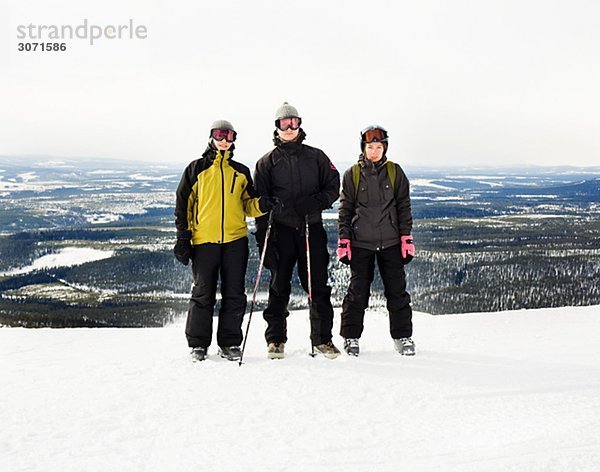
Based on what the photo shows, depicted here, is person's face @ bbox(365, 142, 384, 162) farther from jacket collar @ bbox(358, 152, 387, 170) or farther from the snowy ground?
the snowy ground

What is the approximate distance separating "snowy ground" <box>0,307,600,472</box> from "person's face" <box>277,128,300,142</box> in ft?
6.23

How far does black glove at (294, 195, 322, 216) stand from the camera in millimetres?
4586

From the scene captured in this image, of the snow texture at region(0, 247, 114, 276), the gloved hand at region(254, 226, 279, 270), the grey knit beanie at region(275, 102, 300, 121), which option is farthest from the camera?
the snow texture at region(0, 247, 114, 276)

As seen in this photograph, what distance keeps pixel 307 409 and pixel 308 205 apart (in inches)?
69.7

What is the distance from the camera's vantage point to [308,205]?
4.59 m

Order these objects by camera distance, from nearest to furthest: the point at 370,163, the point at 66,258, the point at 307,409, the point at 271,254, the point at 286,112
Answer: the point at 307,409 → the point at 286,112 → the point at 370,163 → the point at 271,254 → the point at 66,258

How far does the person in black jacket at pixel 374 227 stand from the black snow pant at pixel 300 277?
7.8 inches

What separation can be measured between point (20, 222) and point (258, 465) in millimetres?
146671

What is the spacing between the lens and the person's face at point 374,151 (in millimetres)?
4645

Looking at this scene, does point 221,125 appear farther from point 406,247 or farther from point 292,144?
point 406,247

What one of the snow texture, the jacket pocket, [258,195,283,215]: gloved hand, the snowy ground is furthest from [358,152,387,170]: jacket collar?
the snow texture

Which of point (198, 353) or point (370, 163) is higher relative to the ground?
point (370, 163)

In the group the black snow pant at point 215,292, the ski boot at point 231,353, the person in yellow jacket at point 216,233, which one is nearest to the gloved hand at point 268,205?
the person in yellow jacket at point 216,233

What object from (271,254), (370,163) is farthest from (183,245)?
(370,163)
